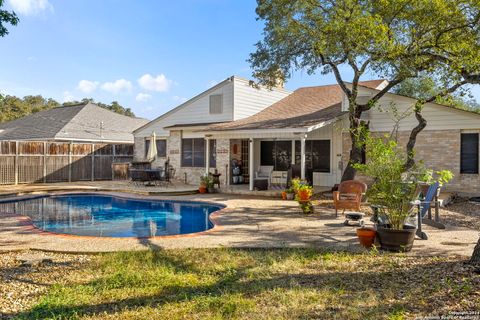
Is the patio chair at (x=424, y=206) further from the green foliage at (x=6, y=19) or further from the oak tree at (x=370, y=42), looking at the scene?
the green foliage at (x=6, y=19)

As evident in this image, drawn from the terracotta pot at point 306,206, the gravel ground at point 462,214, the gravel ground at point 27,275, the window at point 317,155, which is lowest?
the gravel ground at point 27,275

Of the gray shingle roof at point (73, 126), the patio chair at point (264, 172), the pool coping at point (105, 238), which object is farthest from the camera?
the gray shingle roof at point (73, 126)

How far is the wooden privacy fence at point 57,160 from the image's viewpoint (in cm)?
1798

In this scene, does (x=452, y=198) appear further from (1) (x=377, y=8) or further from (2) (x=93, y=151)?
(2) (x=93, y=151)

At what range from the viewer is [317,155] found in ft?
54.5

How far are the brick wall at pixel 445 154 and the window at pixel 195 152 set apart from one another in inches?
337

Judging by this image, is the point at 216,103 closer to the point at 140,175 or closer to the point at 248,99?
the point at 248,99

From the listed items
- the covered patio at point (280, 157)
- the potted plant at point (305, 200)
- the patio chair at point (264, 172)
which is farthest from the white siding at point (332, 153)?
the potted plant at point (305, 200)

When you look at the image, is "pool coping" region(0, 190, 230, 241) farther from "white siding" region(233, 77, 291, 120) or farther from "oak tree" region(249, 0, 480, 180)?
"white siding" region(233, 77, 291, 120)

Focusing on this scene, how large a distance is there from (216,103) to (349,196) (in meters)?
10.5

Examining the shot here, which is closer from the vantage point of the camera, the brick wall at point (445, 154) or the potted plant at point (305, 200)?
the potted plant at point (305, 200)

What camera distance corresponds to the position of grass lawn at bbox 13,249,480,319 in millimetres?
3854

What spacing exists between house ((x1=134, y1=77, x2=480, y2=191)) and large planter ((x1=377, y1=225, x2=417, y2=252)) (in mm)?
6550

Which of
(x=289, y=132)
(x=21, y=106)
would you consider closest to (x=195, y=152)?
(x=289, y=132)
